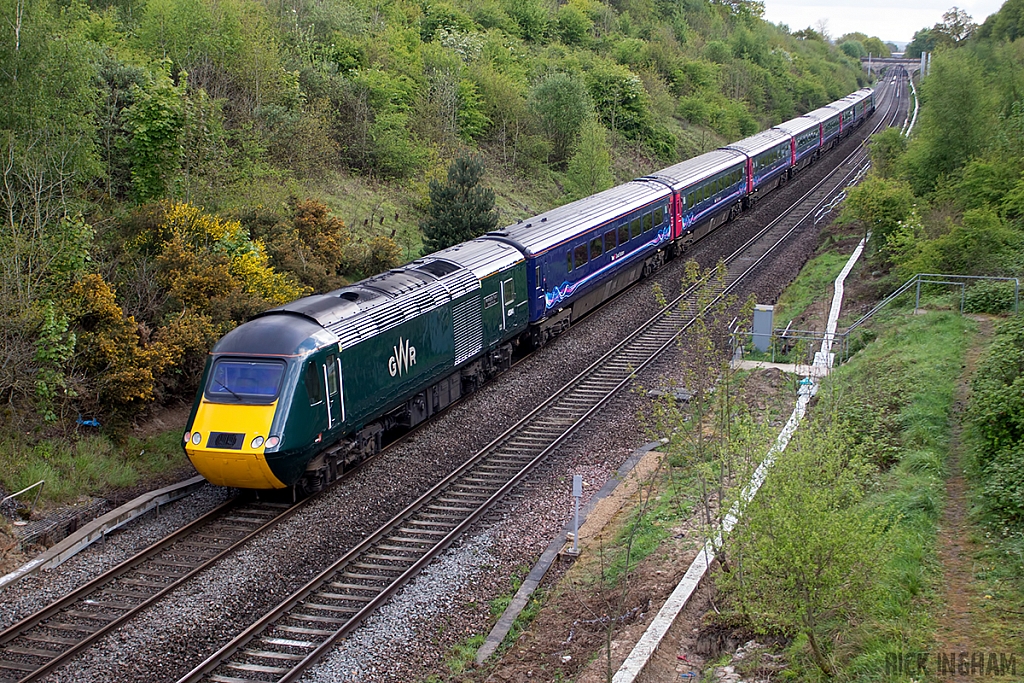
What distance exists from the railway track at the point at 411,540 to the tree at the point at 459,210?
22.2 ft

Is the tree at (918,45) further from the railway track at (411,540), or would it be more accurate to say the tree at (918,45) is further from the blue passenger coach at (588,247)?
the railway track at (411,540)

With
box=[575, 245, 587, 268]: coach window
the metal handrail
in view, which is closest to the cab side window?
the metal handrail

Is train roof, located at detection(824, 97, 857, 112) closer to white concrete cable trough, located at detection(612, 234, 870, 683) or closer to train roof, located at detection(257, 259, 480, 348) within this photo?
train roof, located at detection(257, 259, 480, 348)

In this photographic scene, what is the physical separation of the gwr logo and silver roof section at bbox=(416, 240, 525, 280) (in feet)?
9.57

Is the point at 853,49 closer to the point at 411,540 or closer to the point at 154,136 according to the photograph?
the point at 154,136

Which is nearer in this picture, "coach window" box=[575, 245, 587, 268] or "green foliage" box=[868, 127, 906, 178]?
"coach window" box=[575, 245, 587, 268]

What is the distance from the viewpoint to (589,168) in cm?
3597

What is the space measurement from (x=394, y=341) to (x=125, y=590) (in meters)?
6.03

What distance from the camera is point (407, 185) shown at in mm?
34625

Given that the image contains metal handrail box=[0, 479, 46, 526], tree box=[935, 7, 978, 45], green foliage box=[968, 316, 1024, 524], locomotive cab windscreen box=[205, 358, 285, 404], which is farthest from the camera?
tree box=[935, 7, 978, 45]

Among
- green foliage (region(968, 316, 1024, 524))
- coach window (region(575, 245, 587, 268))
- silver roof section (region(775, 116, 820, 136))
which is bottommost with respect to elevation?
green foliage (region(968, 316, 1024, 524))

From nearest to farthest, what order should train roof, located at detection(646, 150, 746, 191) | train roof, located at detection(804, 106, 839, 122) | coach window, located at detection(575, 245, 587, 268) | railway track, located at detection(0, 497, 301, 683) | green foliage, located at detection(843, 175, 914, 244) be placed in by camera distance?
railway track, located at detection(0, 497, 301, 683)
coach window, located at detection(575, 245, 587, 268)
green foliage, located at detection(843, 175, 914, 244)
train roof, located at detection(646, 150, 746, 191)
train roof, located at detection(804, 106, 839, 122)

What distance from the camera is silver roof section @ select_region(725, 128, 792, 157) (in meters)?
39.7

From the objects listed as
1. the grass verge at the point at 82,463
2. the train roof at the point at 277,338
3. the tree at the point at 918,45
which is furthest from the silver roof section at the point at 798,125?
the tree at the point at 918,45
